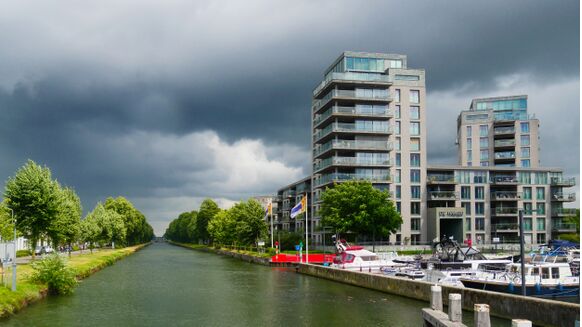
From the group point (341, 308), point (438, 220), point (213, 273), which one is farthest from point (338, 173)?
point (341, 308)

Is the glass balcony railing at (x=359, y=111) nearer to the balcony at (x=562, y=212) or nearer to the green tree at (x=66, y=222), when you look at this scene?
the balcony at (x=562, y=212)

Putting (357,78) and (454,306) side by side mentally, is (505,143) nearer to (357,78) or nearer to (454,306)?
(357,78)

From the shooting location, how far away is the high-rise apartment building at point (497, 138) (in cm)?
13138

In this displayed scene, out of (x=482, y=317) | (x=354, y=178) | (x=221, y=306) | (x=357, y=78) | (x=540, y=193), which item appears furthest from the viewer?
(x=540, y=193)

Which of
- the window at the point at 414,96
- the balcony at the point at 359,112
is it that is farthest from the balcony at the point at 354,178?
the window at the point at 414,96

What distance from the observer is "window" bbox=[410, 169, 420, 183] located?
105m

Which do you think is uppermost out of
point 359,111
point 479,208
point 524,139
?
point 359,111

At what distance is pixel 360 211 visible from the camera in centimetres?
8400

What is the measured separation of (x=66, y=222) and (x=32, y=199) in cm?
1632

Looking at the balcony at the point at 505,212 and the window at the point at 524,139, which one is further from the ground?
the window at the point at 524,139

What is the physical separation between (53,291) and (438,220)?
74.4 metres

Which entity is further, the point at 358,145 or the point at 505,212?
the point at 505,212

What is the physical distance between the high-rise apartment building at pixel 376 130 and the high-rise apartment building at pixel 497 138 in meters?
34.8

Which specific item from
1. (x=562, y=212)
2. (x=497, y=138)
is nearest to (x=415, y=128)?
(x=562, y=212)
